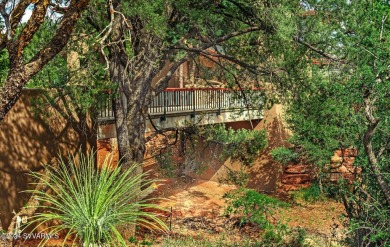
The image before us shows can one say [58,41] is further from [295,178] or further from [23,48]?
[295,178]

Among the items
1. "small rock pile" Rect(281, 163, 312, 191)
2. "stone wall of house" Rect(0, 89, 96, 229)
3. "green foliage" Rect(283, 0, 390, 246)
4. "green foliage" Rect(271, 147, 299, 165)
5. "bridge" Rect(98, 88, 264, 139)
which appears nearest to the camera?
"green foliage" Rect(283, 0, 390, 246)

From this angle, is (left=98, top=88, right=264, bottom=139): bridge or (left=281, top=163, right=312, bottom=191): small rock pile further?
Result: (left=281, top=163, right=312, bottom=191): small rock pile

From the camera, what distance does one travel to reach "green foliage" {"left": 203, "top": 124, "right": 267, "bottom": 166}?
50.6ft

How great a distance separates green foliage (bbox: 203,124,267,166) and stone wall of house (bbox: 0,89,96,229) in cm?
525

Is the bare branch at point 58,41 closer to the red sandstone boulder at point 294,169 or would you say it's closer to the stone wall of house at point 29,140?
the stone wall of house at point 29,140

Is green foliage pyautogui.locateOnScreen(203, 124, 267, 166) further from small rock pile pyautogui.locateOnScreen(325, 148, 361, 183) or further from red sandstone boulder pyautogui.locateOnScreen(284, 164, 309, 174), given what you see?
small rock pile pyautogui.locateOnScreen(325, 148, 361, 183)

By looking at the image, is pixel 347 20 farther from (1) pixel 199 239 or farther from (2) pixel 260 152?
(2) pixel 260 152

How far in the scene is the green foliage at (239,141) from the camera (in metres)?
15.4

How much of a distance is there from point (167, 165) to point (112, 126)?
2789mm

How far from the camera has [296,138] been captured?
1614 cm

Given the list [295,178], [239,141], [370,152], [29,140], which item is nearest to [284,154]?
[239,141]

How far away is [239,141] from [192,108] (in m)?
2.24

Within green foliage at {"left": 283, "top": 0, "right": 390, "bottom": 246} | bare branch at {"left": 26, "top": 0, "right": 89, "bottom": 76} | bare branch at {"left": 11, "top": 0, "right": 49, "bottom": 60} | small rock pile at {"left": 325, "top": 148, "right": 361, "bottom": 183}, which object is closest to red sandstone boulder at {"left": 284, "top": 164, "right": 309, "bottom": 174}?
small rock pile at {"left": 325, "top": 148, "right": 361, "bottom": 183}

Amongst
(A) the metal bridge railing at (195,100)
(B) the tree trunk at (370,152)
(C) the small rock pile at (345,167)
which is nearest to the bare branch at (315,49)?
(C) the small rock pile at (345,167)
